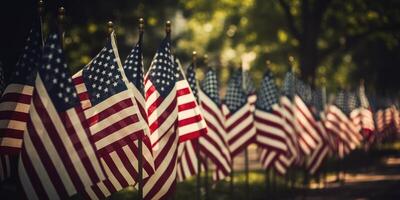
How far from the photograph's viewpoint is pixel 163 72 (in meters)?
10.9

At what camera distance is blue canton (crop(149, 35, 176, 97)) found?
35.4 ft

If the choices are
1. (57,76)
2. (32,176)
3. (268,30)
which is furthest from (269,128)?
(268,30)

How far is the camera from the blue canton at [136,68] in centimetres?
1037

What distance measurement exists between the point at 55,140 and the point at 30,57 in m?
1.77

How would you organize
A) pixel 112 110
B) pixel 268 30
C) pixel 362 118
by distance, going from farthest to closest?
pixel 268 30 → pixel 362 118 → pixel 112 110

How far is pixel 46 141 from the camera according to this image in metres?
8.05

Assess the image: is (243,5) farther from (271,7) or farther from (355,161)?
(355,161)

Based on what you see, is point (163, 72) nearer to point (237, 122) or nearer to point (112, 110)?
point (112, 110)

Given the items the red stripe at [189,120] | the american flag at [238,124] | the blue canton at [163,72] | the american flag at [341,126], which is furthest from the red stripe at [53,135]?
the american flag at [341,126]

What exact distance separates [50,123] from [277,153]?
8.75 metres

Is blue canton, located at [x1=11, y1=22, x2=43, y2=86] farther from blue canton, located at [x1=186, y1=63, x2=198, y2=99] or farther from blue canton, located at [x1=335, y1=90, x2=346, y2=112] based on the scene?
blue canton, located at [x1=335, y1=90, x2=346, y2=112]

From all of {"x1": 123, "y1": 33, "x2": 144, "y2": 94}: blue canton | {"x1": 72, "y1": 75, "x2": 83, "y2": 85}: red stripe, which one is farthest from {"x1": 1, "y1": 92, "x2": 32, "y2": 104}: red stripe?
{"x1": 123, "y1": 33, "x2": 144, "y2": 94}: blue canton

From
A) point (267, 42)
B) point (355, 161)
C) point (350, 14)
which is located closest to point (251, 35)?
point (267, 42)

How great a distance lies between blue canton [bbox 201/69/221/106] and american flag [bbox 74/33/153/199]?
431cm
